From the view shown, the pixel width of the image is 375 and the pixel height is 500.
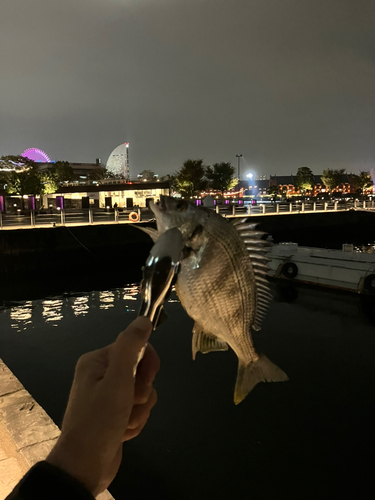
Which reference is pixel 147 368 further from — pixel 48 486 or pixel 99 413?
pixel 48 486

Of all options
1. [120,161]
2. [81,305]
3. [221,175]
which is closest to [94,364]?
[81,305]

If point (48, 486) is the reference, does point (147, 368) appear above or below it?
above

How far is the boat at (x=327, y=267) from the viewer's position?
14446mm

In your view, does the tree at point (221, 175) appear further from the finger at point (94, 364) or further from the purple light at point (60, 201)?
the finger at point (94, 364)

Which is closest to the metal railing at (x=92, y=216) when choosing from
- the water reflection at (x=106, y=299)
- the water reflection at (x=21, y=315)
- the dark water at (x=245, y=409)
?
Result: the water reflection at (x=106, y=299)

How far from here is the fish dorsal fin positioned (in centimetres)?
145

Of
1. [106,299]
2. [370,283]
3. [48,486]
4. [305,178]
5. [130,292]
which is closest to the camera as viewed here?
[48,486]

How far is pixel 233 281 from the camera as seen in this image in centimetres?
140

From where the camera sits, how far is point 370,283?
1411 centimetres

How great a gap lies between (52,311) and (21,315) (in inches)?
43.2

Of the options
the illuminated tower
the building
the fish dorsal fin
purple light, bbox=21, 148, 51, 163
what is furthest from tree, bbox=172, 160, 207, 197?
purple light, bbox=21, 148, 51, 163

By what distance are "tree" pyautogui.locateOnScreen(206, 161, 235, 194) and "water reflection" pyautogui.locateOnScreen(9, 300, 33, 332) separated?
39.2 meters

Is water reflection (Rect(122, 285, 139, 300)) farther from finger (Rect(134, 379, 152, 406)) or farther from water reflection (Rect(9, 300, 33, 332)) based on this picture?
finger (Rect(134, 379, 152, 406))

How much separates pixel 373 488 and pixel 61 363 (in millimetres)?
7337
